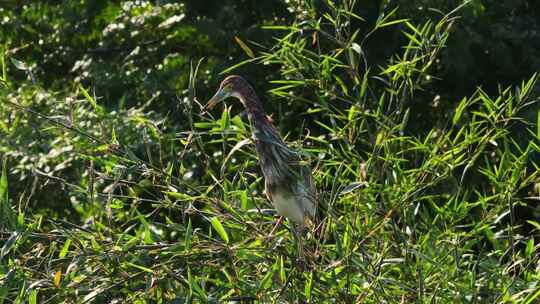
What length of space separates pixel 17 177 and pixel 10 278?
10.7 ft

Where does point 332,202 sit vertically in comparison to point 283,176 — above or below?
above

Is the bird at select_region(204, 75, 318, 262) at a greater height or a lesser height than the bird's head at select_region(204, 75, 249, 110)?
lesser

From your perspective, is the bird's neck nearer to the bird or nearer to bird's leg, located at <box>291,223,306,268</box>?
the bird

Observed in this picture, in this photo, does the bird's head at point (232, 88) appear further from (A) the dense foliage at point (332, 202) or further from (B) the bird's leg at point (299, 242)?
(B) the bird's leg at point (299, 242)

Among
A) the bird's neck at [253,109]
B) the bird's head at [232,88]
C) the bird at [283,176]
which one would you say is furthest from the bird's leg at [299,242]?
the bird's head at [232,88]

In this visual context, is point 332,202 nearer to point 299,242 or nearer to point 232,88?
point 299,242

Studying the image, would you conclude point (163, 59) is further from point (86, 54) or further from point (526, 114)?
point (526, 114)

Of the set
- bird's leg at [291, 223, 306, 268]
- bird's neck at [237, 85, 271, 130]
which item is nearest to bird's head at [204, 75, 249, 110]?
bird's neck at [237, 85, 271, 130]

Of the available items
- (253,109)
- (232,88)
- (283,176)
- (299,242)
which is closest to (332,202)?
(299,242)

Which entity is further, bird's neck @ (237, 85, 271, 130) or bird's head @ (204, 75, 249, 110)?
bird's head @ (204, 75, 249, 110)

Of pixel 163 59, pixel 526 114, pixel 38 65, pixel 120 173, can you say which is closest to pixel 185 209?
pixel 120 173

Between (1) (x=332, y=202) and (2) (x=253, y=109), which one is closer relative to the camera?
(1) (x=332, y=202)

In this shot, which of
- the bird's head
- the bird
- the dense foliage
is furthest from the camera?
the bird's head

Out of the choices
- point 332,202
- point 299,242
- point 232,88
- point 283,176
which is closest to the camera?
point 332,202
